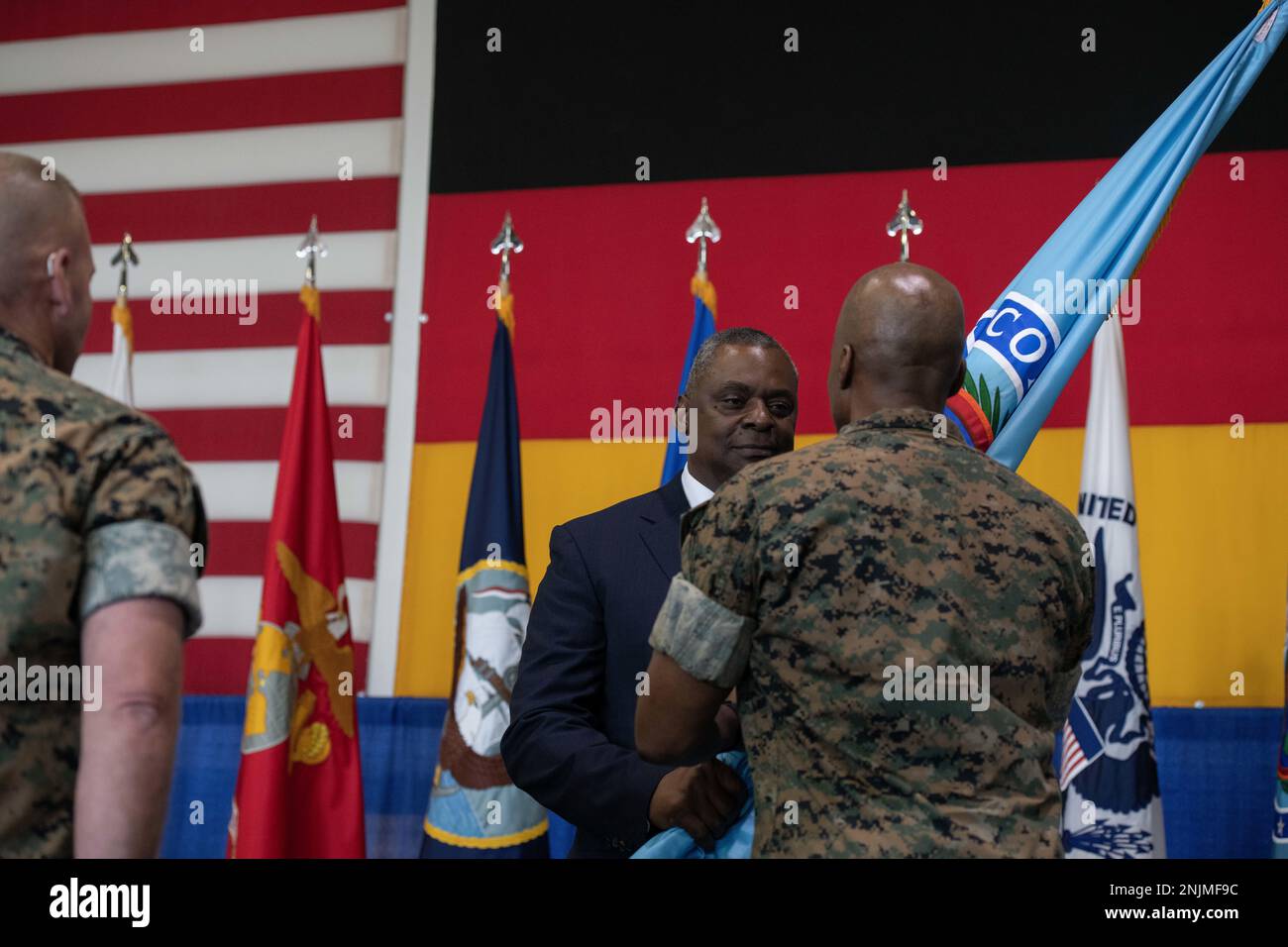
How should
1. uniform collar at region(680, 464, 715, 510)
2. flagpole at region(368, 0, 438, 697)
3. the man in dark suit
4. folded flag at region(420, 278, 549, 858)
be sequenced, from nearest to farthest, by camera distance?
the man in dark suit < uniform collar at region(680, 464, 715, 510) < folded flag at region(420, 278, 549, 858) < flagpole at region(368, 0, 438, 697)

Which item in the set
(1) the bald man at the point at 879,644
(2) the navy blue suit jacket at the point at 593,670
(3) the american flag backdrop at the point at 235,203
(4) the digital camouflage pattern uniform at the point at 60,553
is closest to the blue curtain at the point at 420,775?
(3) the american flag backdrop at the point at 235,203

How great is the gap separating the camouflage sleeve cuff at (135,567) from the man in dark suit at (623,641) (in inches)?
26.1

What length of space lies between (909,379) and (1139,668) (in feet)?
6.60

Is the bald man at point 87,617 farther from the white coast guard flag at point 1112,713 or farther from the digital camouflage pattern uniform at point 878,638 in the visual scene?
the white coast guard flag at point 1112,713

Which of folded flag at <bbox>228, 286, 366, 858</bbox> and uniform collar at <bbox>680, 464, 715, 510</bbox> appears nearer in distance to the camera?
uniform collar at <bbox>680, 464, 715, 510</bbox>

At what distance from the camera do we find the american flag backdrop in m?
4.19

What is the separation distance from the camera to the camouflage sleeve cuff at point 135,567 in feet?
3.59

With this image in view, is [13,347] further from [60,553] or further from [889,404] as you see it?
[889,404]

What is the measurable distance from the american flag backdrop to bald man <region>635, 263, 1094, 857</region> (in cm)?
290

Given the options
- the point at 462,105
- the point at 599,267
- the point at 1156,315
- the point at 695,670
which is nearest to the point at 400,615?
the point at 599,267

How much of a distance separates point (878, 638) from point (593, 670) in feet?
2.28

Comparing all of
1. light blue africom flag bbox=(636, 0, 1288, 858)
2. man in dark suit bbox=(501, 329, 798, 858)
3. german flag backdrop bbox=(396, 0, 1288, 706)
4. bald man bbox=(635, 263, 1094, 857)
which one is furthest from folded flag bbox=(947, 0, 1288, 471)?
german flag backdrop bbox=(396, 0, 1288, 706)

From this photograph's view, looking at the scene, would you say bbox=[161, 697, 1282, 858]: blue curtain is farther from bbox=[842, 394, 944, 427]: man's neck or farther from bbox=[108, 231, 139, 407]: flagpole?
bbox=[842, 394, 944, 427]: man's neck

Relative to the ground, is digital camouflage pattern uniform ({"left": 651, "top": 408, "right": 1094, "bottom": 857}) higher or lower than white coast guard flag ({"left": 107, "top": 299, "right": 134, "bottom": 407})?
lower
